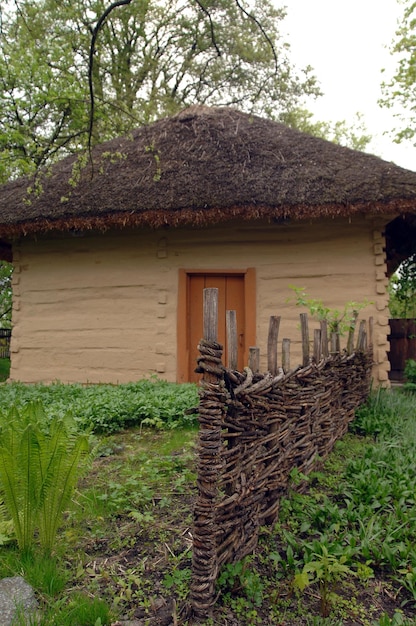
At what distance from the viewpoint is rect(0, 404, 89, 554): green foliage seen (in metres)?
2.13

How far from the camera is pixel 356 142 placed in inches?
1206

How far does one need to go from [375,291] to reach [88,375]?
182 inches

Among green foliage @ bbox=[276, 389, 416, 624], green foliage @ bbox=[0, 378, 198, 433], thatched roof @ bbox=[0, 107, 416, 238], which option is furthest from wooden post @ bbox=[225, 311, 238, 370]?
thatched roof @ bbox=[0, 107, 416, 238]

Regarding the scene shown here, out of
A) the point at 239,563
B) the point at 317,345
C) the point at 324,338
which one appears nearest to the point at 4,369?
the point at 324,338

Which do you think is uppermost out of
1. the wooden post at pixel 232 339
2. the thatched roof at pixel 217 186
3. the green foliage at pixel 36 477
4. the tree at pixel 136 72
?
the tree at pixel 136 72

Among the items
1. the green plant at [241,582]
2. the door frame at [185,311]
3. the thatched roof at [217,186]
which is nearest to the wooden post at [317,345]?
the green plant at [241,582]

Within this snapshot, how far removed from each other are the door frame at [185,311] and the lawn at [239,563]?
127 inches

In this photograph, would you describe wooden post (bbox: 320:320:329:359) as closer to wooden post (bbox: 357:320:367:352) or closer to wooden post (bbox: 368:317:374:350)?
wooden post (bbox: 357:320:367:352)

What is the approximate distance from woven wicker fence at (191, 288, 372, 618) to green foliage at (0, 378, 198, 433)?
1.34 metres

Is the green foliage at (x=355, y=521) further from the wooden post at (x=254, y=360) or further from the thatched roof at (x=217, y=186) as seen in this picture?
the thatched roof at (x=217, y=186)

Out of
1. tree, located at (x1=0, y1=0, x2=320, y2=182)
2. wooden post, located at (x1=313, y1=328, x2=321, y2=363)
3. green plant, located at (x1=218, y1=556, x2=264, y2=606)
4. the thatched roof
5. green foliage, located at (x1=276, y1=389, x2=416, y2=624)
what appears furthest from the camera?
tree, located at (x1=0, y1=0, x2=320, y2=182)

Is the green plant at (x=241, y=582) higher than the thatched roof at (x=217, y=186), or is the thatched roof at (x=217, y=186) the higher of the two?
the thatched roof at (x=217, y=186)

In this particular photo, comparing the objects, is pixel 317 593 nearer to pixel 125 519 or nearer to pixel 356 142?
pixel 125 519

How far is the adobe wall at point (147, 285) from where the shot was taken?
6.88m
